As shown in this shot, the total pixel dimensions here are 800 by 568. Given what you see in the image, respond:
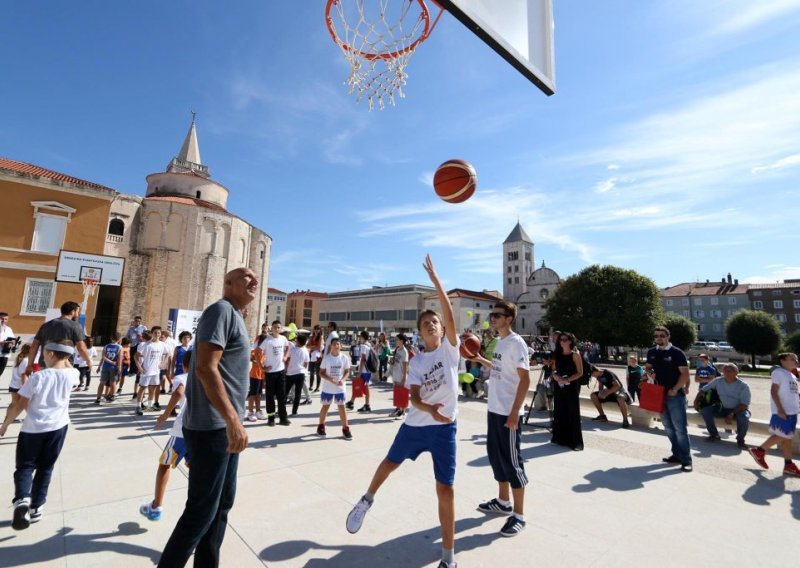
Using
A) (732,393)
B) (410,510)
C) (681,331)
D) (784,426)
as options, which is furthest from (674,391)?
(681,331)

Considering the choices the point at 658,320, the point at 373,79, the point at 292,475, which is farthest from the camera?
the point at 658,320

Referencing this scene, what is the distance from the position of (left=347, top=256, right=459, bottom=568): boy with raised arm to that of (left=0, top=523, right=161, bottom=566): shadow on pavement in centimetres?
169

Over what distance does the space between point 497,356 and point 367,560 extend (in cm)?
222

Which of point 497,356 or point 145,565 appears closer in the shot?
point 145,565

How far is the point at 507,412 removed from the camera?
3.90 metres

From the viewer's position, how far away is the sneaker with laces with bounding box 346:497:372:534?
124 inches

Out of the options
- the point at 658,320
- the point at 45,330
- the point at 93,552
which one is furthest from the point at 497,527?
the point at 658,320

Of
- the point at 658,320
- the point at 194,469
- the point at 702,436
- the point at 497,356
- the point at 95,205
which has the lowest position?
the point at 702,436

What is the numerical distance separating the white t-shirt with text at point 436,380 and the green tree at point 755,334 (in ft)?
175

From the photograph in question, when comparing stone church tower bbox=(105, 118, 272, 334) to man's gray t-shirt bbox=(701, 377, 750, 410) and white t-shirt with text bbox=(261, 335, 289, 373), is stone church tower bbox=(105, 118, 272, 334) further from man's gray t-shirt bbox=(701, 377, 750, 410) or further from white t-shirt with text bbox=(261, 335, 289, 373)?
man's gray t-shirt bbox=(701, 377, 750, 410)

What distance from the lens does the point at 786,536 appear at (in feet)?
11.6

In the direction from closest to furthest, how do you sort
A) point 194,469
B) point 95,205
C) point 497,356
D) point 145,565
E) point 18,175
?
point 194,469, point 145,565, point 497,356, point 18,175, point 95,205

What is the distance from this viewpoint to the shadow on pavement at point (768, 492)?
4311 mm

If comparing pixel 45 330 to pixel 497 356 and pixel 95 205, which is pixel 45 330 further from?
pixel 95 205
